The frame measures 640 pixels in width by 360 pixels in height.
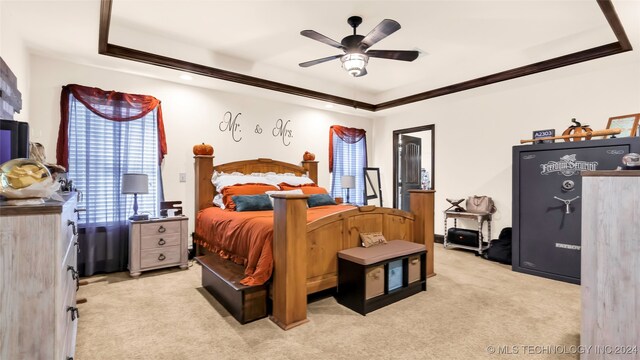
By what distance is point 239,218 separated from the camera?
317 centimetres

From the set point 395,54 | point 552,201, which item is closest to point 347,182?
point 395,54

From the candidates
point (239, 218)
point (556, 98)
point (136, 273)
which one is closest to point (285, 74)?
point (239, 218)

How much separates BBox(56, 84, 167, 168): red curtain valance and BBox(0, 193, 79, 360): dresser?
306 centimetres

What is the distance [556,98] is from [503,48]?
116 centimetres

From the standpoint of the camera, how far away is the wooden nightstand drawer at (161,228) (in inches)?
142

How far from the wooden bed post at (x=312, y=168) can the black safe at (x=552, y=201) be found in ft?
9.78

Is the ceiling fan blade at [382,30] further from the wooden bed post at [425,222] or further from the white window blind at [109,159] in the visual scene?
the white window blind at [109,159]

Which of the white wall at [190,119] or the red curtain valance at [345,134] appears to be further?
the red curtain valance at [345,134]

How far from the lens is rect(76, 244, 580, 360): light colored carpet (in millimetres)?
2062

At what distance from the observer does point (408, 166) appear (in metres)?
6.62

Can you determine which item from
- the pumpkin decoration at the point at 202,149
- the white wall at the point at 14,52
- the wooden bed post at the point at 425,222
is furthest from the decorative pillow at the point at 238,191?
the white wall at the point at 14,52

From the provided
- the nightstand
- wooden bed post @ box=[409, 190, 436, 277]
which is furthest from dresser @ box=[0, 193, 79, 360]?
wooden bed post @ box=[409, 190, 436, 277]

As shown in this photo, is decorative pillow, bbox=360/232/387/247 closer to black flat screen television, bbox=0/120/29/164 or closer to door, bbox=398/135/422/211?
black flat screen television, bbox=0/120/29/164

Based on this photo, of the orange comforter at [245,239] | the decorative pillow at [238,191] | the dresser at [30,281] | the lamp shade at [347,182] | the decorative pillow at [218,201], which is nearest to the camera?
the dresser at [30,281]
